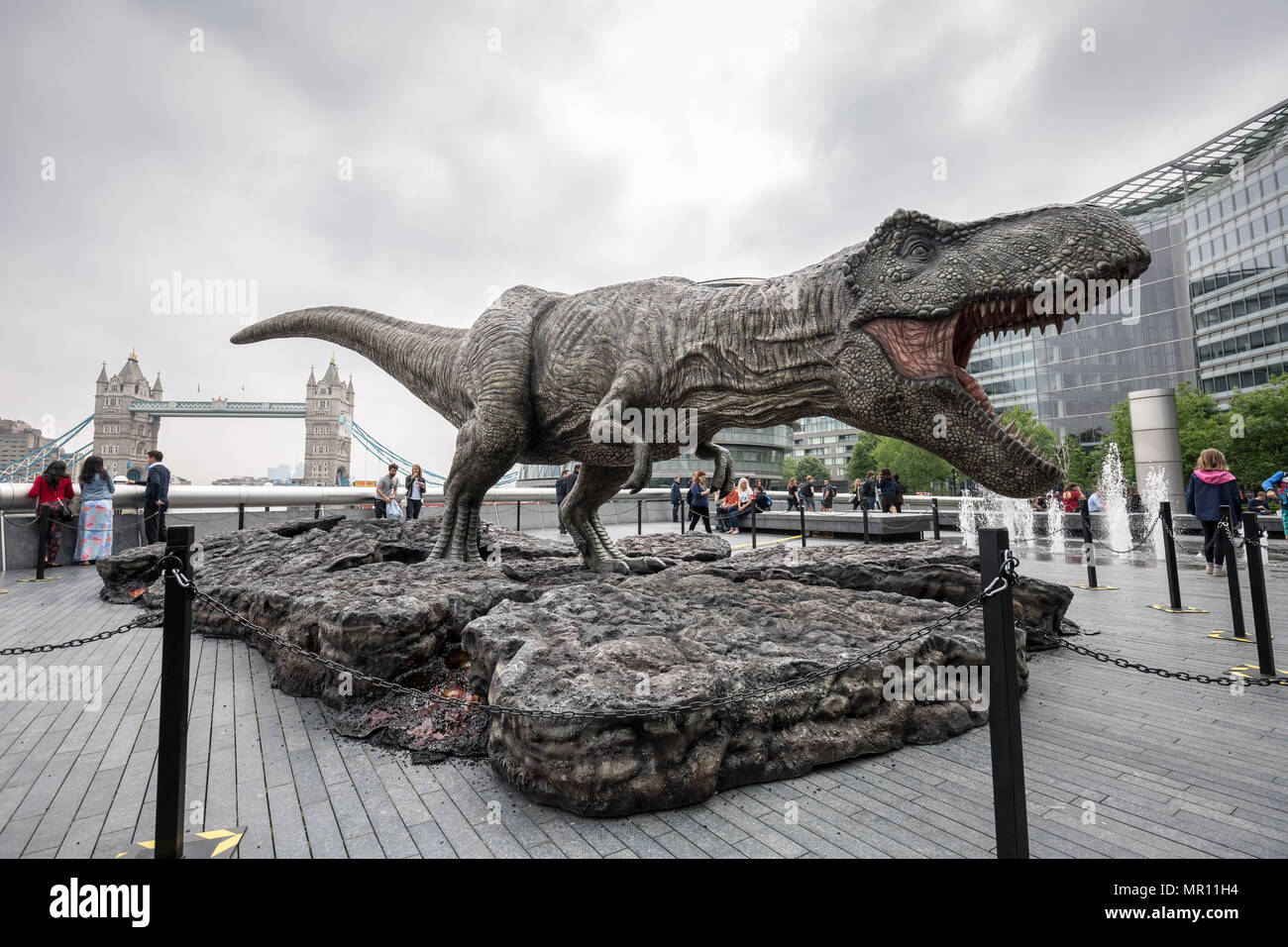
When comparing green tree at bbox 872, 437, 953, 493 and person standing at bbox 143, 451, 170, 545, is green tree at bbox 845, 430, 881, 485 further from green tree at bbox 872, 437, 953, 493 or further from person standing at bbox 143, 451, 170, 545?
person standing at bbox 143, 451, 170, 545

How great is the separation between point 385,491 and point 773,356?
328 inches

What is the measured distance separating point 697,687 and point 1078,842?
1180 millimetres

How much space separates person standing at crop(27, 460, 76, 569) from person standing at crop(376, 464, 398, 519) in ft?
12.2

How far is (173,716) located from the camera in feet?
5.82

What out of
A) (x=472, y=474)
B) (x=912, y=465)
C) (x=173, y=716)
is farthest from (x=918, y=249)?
(x=912, y=465)

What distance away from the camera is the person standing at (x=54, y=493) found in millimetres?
7899

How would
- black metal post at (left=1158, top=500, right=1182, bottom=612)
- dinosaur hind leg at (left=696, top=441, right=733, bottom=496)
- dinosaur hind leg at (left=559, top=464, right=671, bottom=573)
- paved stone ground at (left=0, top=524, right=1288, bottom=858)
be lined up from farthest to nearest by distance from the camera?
black metal post at (left=1158, top=500, right=1182, bottom=612) < dinosaur hind leg at (left=559, top=464, right=671, bottom=573) < dinosaur hind leg at (left=696, top=441, right=733, bottom=496) < paved stone ground at (left=0, top=524, right=1288, bottom=858)

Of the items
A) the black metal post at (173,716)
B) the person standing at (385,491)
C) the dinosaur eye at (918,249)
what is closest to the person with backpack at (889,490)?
the person standing at (385,491)

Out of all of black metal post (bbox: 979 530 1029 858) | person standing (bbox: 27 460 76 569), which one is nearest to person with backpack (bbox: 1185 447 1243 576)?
black metal post (bbox: 979 530 1029 858)

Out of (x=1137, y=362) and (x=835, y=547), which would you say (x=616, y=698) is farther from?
(x=1137, y=362)

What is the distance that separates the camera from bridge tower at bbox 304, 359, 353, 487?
85500 millimetres
